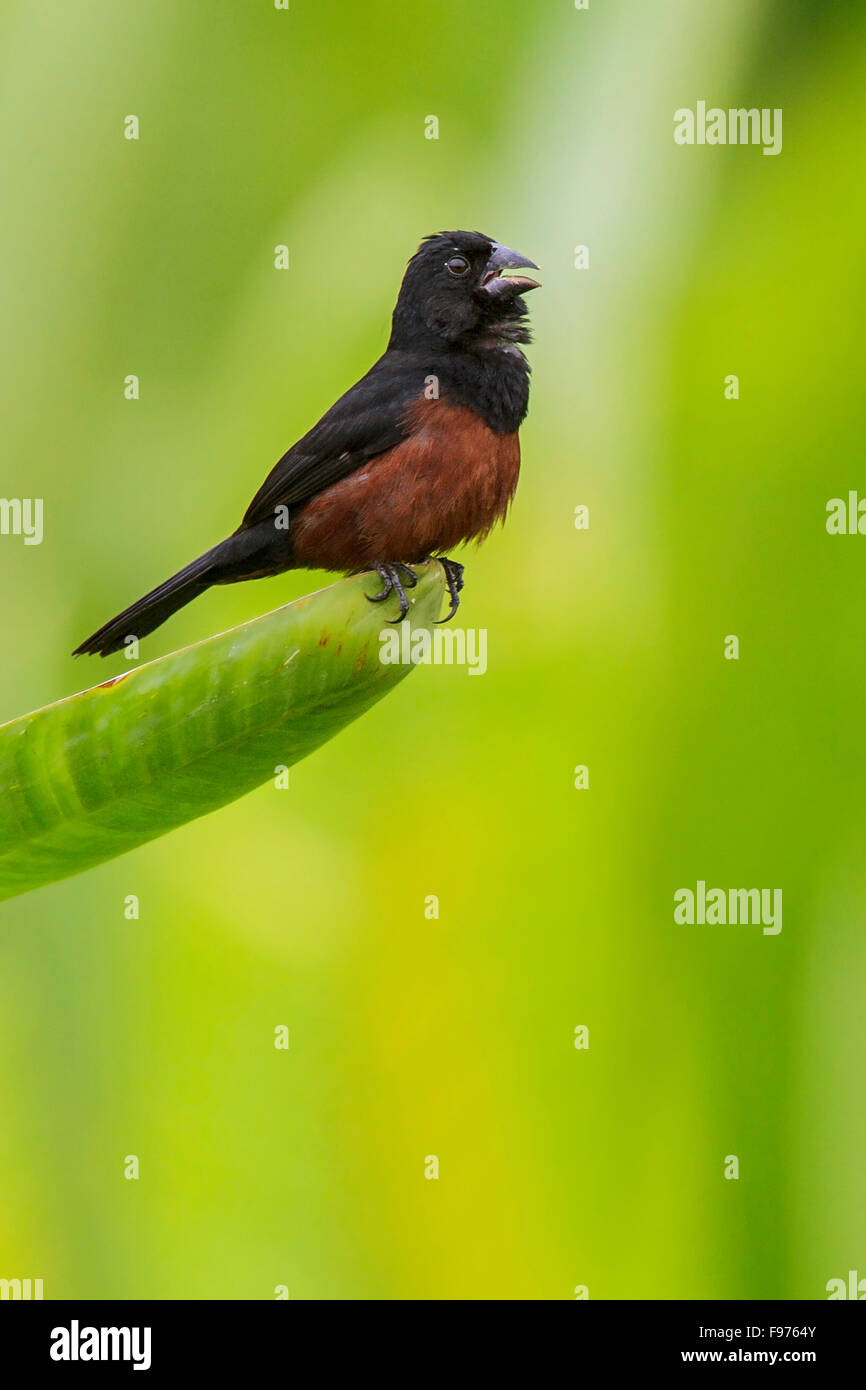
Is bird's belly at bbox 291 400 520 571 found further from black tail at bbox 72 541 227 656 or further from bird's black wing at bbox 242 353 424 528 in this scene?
black tail at bbox 72 541 227 656

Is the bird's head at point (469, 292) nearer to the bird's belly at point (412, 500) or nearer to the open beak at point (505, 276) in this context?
the open beak at point (505, 276)

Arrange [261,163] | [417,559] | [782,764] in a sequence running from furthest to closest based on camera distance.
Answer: [261,163] → [417,559] → [782,764]

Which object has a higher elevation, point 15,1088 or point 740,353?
point 740,353

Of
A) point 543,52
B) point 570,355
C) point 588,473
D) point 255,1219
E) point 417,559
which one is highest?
point 543,52

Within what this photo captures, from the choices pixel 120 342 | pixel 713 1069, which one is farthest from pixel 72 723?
pixel 120 342

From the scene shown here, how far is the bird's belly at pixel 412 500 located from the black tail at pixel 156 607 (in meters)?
0.20

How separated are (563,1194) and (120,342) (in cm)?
186

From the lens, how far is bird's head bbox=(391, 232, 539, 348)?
288cm

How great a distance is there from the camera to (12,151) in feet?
9.15

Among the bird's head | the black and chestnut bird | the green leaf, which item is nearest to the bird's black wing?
the black and chestnut bird

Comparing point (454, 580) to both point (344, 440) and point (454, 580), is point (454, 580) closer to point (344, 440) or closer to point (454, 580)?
point (454, 580)

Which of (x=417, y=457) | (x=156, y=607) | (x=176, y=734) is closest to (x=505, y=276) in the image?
(x=417, y=457)

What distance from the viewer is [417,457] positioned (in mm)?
2701

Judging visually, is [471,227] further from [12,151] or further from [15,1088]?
[15,1088]
